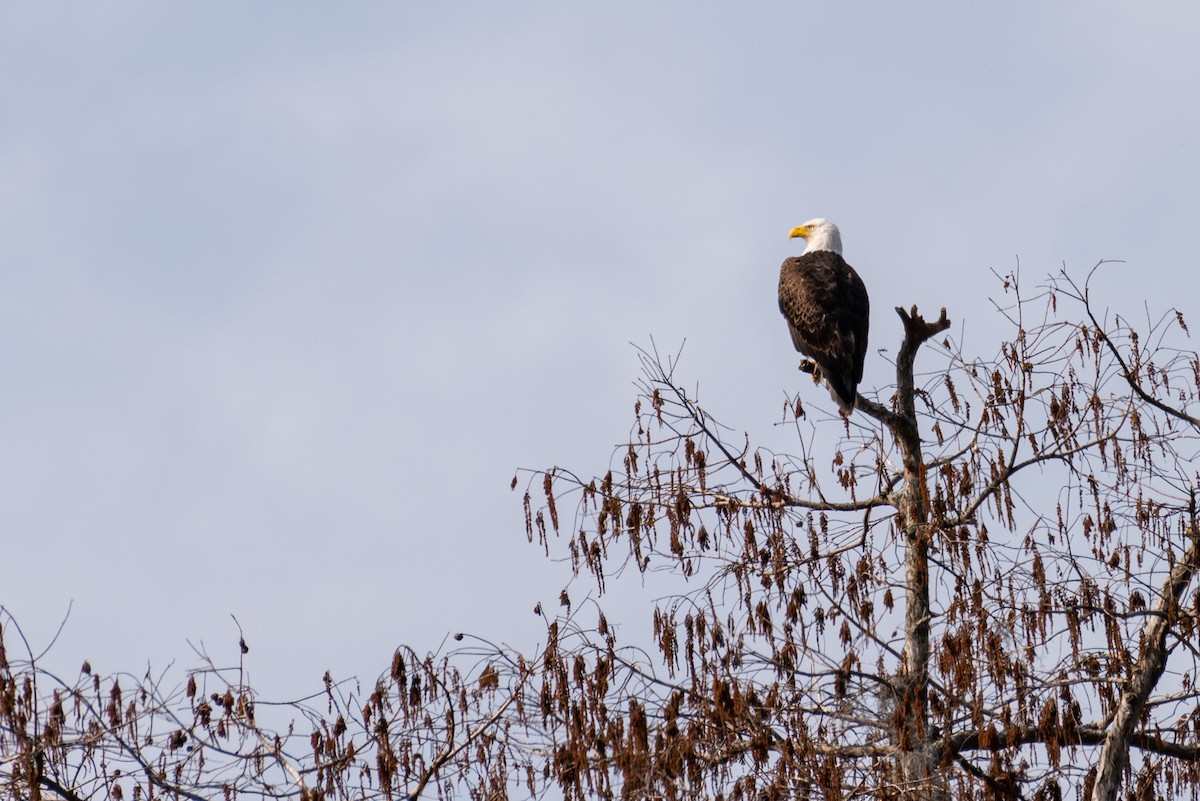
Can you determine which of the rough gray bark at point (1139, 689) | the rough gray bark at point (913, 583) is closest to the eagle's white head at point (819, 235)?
the rough gray bark at point (913, 583)

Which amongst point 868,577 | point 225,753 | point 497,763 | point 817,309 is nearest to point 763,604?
point 868,577

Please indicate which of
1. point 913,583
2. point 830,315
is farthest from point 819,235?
point 913,583

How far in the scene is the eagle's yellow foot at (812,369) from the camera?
40.2ft

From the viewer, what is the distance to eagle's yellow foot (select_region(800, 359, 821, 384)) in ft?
40.2

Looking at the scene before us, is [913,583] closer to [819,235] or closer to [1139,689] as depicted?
[1139,689]

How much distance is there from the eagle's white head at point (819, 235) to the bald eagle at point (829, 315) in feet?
3.43

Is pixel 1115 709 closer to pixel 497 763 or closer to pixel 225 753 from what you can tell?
pixel 497 763

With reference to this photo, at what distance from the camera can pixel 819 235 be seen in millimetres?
15617

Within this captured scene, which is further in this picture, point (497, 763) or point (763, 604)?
point (763, 604)

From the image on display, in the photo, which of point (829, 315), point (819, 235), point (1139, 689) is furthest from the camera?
point (819, 235)

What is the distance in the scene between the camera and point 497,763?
7.50 m

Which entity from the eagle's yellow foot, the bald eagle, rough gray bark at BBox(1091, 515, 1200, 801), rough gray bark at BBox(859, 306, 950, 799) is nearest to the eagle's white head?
the bald eagle

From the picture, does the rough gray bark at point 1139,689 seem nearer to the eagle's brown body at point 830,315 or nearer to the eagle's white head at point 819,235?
the eagle's brown body at point 830,315

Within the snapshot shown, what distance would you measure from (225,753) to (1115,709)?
14.6 ft
